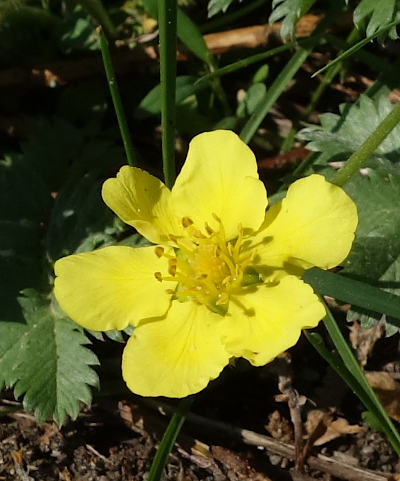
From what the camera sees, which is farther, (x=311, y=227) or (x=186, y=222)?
(x=186, y=222)

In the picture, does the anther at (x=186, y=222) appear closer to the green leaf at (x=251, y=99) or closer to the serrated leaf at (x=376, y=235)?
the serrated leaf at (x=376, y=235)

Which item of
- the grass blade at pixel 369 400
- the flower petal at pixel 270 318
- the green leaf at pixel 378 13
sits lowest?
the grass blade at pixel 369 400

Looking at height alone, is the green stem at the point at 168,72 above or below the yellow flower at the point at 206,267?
above

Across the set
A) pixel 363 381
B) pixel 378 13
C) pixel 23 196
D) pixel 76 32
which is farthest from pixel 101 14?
pixel 363 381

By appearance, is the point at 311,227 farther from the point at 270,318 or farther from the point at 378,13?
the point at 378,13

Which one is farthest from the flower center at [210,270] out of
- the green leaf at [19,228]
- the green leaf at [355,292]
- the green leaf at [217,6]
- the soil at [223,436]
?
the green leaf at [217,6]

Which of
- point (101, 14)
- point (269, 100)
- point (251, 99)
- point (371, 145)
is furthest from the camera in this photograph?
point (101, 14)

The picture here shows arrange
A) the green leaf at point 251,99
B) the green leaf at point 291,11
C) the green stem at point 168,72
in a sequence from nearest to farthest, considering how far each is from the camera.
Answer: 1. the green stem at point 168,72
2. the green leaf at point 291,11
3. the green leaf at point 251,99
